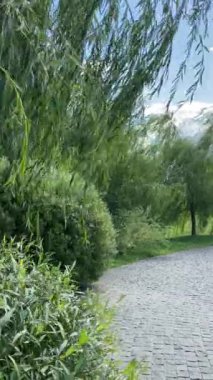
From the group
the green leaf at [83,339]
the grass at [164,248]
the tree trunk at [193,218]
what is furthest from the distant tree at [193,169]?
the green leaf at [83,339]

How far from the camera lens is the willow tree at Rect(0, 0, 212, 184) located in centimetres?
203

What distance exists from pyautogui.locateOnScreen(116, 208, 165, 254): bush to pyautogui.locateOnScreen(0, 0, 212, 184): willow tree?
11186 mm

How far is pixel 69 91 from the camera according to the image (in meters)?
2.31

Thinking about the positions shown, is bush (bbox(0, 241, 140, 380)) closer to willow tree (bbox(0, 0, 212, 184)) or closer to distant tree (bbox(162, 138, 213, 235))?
willow tree (bbox(0, 0, 212, 184))

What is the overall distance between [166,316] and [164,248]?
9.15 meters

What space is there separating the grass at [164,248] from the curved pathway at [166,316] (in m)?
1.08

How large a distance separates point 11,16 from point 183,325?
5.46 metres

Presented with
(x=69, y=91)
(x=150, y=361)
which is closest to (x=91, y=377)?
(x=69, y=91)

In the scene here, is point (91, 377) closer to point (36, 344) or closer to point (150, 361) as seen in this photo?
point (36, 344)

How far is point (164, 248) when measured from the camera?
1634cm

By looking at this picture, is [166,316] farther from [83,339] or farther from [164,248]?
[164,248]

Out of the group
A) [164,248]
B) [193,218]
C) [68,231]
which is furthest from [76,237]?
[193,218]

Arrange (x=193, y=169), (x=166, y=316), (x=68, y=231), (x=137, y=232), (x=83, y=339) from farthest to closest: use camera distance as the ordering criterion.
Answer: (x=193, y=169) < (x=137, y=232) < (x=68, y=231) < (x=166, y=316) < (x=83, y=339)

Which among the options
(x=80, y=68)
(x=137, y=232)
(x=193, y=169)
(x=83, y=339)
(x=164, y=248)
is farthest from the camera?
(x=193, y=169)
